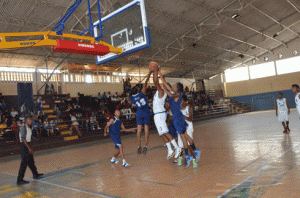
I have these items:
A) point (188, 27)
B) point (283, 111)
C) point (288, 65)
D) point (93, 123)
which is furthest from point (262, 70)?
point (93, 123)

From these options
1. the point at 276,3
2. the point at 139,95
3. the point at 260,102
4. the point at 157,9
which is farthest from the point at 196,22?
the point at 260,102

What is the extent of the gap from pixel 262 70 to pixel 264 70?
29cm

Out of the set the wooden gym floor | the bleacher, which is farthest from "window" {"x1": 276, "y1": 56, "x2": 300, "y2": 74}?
the wooden gym floor

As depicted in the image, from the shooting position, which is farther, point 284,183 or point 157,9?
point 157,9

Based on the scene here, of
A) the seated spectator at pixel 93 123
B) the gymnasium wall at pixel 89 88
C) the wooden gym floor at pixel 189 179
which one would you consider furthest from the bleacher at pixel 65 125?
the wooden gym floor at pixel 189 179

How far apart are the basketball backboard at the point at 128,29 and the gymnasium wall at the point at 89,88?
13.6m

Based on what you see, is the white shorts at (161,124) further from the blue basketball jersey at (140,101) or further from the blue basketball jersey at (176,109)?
the blue basketball jersey at (176,109)

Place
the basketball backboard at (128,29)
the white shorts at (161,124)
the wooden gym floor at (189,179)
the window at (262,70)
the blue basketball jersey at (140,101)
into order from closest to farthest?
the wooden gym floor at (189,179), the white shorts at (161,124), the blue basketball jersey at (140,101), the basketball backboard at (128,29), the window at (262,70)

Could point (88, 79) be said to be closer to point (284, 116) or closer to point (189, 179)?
point (284, 116)

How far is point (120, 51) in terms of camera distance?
30.1ft

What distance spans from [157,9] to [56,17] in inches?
265

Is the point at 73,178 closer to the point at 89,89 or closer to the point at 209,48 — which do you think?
the point at 89,89

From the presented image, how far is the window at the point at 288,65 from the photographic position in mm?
30578

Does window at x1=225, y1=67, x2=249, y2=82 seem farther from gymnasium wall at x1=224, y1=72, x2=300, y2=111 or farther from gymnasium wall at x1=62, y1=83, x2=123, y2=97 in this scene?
gymnasium wall at x1=62, y1=83, x2=123, y2=97
